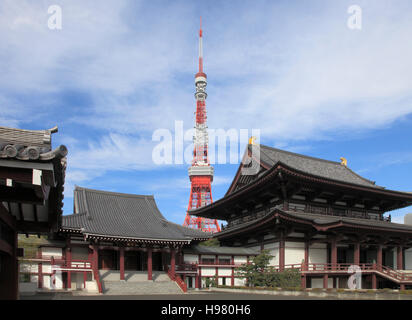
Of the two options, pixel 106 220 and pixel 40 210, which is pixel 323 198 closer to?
pixel 106 220

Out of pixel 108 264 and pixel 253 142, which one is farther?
pixel 253 142

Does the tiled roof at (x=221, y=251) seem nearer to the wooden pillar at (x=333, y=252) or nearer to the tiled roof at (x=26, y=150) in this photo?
the wooden pillar at (x=333, y=252)

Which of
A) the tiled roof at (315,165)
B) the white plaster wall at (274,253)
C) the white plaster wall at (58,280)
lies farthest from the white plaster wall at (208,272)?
the white plaster wall at (58,280)

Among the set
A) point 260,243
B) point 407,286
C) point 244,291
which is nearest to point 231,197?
point 260,243

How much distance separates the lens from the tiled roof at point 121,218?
3030 cm

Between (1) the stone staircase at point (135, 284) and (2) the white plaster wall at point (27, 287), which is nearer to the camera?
(1) the stone staircase at point (135, 284)

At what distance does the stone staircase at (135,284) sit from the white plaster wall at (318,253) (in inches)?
434

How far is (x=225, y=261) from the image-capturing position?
35.0 metres

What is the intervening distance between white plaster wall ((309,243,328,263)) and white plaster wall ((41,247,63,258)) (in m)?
19.8

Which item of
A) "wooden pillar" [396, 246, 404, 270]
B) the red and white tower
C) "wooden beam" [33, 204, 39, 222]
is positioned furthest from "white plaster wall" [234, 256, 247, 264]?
the red and white tower

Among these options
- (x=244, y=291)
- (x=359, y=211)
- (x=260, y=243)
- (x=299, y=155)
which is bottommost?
(x=244, y=291)


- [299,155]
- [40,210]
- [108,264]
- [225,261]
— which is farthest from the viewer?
[299,155]

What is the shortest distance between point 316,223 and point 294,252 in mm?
3914
